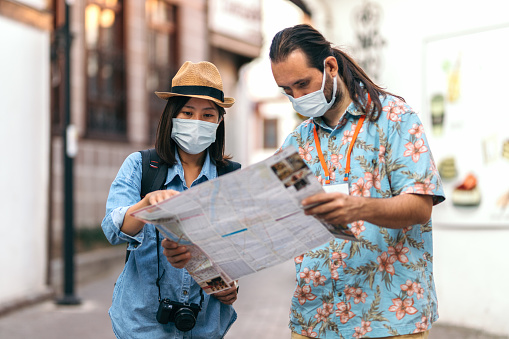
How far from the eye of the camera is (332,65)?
2.53 meters

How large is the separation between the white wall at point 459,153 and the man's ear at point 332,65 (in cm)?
409

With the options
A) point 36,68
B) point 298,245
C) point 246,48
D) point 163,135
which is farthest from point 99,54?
point 298,245

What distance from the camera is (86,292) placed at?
32.6 ft

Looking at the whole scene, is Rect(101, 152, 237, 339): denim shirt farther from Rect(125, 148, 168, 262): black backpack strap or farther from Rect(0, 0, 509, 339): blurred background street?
Rect(0, 0, 509, 339): blurred background street

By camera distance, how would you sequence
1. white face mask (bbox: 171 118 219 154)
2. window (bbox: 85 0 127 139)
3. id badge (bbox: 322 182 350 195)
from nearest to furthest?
id badge (bbox: 322 182 350 195) → white face mask (bbox: 171 118 219 154) → window (bbox: 85 0 127 139)

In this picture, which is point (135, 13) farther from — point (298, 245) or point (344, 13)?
point (298, 245)

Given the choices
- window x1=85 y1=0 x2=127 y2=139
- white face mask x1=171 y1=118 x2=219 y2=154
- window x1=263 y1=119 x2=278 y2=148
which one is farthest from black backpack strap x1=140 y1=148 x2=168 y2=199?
window x1=263 y1=119 x2=278 y2=148

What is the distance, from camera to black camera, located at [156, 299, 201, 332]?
262 cm

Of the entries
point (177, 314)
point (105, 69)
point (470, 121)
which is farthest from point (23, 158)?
point (177, 314)

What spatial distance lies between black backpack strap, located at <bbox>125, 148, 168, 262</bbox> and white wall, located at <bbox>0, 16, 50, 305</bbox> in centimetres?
593

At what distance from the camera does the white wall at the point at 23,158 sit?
8242 mm

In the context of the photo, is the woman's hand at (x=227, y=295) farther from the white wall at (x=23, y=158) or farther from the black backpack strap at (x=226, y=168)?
the white wall at (x=23, y=158)

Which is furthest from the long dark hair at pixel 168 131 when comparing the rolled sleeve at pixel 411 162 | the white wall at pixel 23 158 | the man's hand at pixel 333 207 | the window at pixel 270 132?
the window at pixel 270 132

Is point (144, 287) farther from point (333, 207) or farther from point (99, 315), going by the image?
point (99, 315)
